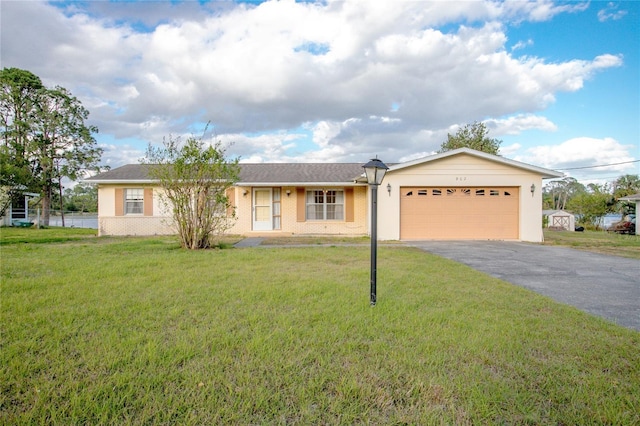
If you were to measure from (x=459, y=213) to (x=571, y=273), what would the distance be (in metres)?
6.93

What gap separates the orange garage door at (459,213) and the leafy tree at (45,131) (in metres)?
24.3

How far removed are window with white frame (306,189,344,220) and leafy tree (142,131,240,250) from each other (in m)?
6.13

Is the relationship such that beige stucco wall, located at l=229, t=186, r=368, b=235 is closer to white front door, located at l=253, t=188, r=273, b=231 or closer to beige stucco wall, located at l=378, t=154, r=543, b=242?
white front door, located at l=253, t=188, r=273, b=231

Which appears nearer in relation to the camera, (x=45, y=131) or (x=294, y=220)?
(x=294, y=220)

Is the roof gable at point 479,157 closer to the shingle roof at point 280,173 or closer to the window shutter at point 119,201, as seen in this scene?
the shingle roof at point 280,173

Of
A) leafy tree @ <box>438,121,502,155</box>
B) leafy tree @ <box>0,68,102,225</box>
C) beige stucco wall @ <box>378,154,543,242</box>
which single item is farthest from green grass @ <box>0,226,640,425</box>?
leafy tree @ <box>438,121,502,155</box>

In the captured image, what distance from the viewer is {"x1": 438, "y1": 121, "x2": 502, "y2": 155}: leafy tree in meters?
29.3

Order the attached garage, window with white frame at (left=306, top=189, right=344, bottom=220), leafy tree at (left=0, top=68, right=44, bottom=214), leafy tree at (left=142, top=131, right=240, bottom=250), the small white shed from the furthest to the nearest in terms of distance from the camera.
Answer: the small white shed < leafy tree at (left=0, top=68, right=44, bottom=214) < window with white frame at (left=306, top=189, right=344, bottom=220) < the attached garage < leafy tree at (left=142, top=131, right=240, bottom=250)

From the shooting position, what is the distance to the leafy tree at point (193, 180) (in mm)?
9812

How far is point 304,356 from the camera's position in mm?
2938

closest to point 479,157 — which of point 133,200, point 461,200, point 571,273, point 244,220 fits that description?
point 461,200

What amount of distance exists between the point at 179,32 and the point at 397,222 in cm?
1044

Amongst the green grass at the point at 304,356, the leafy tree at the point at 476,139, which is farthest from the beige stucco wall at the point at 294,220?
the leafy tree at the point at 476,139

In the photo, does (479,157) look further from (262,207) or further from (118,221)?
(118,221)
